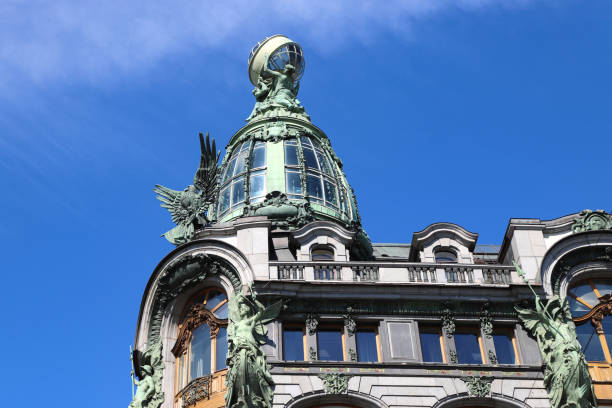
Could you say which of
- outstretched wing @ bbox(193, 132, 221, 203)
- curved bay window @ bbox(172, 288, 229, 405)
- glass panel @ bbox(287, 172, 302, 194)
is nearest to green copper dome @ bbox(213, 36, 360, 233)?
glass panel @ bbox(287, 172, 302, 194)

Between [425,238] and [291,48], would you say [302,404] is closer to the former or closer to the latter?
[425,238]

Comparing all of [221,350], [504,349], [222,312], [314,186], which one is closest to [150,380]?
[221,350]

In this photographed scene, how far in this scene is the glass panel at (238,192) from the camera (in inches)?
2004

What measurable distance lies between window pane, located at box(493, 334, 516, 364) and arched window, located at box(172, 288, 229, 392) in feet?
33.8

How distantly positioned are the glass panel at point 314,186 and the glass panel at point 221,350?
12040mm

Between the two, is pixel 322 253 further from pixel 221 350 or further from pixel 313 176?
pixel 313 176

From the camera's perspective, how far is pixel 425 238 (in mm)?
44812

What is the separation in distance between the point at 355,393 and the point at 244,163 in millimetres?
17294

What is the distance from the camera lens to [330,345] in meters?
40.1

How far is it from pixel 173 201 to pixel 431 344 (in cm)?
1371

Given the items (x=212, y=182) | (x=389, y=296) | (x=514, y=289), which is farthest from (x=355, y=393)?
(x=212, y=182)

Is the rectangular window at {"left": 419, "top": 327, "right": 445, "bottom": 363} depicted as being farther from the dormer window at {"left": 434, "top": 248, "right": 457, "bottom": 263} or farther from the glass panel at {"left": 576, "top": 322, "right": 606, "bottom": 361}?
the glass panel at {"left": 576, "top": 322, "right": 606, "bottom": 361}

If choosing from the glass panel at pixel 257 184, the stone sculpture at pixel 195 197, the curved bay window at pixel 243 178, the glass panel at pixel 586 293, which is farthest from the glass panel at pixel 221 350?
the glass panel at pixel 586 293

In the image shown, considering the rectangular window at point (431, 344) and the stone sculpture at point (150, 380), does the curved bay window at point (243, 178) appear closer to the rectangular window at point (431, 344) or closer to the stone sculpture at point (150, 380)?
the stone sculpture at point (150, 380)
